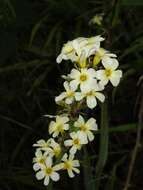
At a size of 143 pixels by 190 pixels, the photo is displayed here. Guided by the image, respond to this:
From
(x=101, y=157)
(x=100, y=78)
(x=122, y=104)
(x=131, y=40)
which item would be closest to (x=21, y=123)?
(x=122, y=104)

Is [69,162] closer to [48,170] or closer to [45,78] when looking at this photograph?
[48,170]

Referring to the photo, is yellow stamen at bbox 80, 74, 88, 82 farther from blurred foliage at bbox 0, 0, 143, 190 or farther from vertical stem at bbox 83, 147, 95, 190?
blurred foliage at bbox 0, 0, 143, 190

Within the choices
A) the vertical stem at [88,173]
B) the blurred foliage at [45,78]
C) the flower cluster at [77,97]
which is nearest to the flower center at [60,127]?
the flower cluster at [77,97]

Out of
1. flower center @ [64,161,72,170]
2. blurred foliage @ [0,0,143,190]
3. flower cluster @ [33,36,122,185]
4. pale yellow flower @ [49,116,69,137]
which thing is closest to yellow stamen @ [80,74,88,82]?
flower cluster @ [33,36,122,185]

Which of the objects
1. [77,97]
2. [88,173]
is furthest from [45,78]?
[77,97]

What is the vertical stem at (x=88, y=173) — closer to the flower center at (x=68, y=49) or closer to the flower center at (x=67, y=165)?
the flower center at (x=67, y=165)

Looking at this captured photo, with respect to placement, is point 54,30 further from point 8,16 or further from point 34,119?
point 34,119
